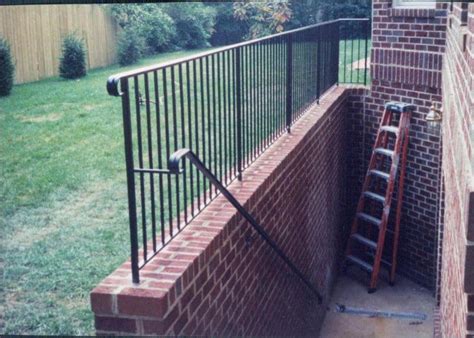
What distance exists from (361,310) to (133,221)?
5847 mm

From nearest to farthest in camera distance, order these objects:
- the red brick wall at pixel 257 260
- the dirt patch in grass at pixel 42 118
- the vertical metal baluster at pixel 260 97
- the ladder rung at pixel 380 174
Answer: the red brick wall at pixel 257 260 → the vertical metal baluster at pixel 260 97 → the ladder rung at pixel 380 174 → the dirt patch in grass at pixel 42 118

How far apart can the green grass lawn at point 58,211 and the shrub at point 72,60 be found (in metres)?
4.68

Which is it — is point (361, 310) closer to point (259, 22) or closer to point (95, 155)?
point (95, 155)

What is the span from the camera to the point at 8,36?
53.2ft

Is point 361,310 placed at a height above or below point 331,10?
below

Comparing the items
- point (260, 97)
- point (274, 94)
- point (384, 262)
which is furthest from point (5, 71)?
point (260, 97)

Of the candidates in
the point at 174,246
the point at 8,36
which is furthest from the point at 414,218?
the point at 8,36

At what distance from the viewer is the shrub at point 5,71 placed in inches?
551

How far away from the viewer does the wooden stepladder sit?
8.81 meters

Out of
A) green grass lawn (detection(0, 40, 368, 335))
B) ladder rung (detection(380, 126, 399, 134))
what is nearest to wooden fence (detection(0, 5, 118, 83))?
green grass lawn (detection(0, 40, 368, 335))

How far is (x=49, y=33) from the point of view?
59.7 ft

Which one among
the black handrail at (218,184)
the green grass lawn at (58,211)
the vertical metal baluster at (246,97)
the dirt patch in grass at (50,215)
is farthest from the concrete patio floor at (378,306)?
the vertical metal baluster at (246,97)

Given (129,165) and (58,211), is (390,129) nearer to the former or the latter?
(58,211)

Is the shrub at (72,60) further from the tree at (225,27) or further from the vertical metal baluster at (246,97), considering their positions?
the vertical metal baluster at (246,97)
